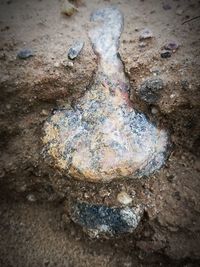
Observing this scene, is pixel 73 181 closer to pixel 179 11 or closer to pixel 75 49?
pixel 75 49

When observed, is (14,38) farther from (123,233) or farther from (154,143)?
(123,233)

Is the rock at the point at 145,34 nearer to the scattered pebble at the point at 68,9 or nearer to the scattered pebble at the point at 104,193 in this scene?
the scattered pebble at the point at 68,9

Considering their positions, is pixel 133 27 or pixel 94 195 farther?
pixel 133 27

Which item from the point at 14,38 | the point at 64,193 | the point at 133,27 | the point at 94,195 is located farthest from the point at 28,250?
the point at 133,27

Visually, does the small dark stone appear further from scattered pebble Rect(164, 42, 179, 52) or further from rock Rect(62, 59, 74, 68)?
rock Rect(62, 59, 74, 68)

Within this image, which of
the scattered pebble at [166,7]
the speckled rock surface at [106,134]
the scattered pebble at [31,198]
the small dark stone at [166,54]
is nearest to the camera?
the speckled rock surface at [106,134]

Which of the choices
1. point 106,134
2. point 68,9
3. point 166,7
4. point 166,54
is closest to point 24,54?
point 68,9

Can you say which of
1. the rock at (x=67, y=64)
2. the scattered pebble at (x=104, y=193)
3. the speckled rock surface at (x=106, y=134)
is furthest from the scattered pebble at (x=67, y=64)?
the scattered pebble at (x=104, y=193)
